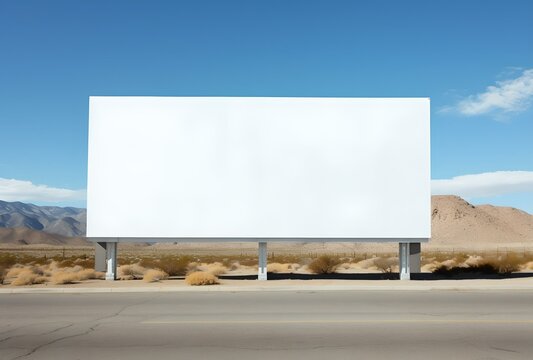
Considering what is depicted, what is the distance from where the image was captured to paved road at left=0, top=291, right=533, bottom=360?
9.22m

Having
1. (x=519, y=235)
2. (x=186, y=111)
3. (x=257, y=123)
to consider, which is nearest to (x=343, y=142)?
(x=257, y=123)

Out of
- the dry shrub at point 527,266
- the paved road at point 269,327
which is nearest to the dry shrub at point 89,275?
the paved road at point 269,327

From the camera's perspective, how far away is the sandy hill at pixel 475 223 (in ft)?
394

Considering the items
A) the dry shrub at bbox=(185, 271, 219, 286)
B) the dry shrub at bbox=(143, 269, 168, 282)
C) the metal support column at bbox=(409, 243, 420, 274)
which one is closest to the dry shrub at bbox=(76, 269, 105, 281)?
the dry shrub at bbox=(143, 269, 168, 282)

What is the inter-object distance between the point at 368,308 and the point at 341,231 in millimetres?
9412

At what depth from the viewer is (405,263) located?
24984 mm

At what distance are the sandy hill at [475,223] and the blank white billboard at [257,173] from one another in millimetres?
96899

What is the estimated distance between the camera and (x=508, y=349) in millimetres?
9453

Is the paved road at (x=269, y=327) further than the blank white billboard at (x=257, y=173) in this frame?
No

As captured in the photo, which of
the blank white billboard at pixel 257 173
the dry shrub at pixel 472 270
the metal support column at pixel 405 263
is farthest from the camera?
the dry shrub at pixel 472 270

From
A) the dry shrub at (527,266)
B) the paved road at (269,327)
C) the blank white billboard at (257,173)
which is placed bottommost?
the dry shrub at (527,266)

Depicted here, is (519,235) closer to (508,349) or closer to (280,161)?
(280,161)

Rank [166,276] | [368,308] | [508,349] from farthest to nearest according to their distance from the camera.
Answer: [166,276], [368,308], [508,349]

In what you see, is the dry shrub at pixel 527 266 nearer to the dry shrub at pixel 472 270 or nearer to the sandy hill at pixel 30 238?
the dry shrub at pixel 472 270
